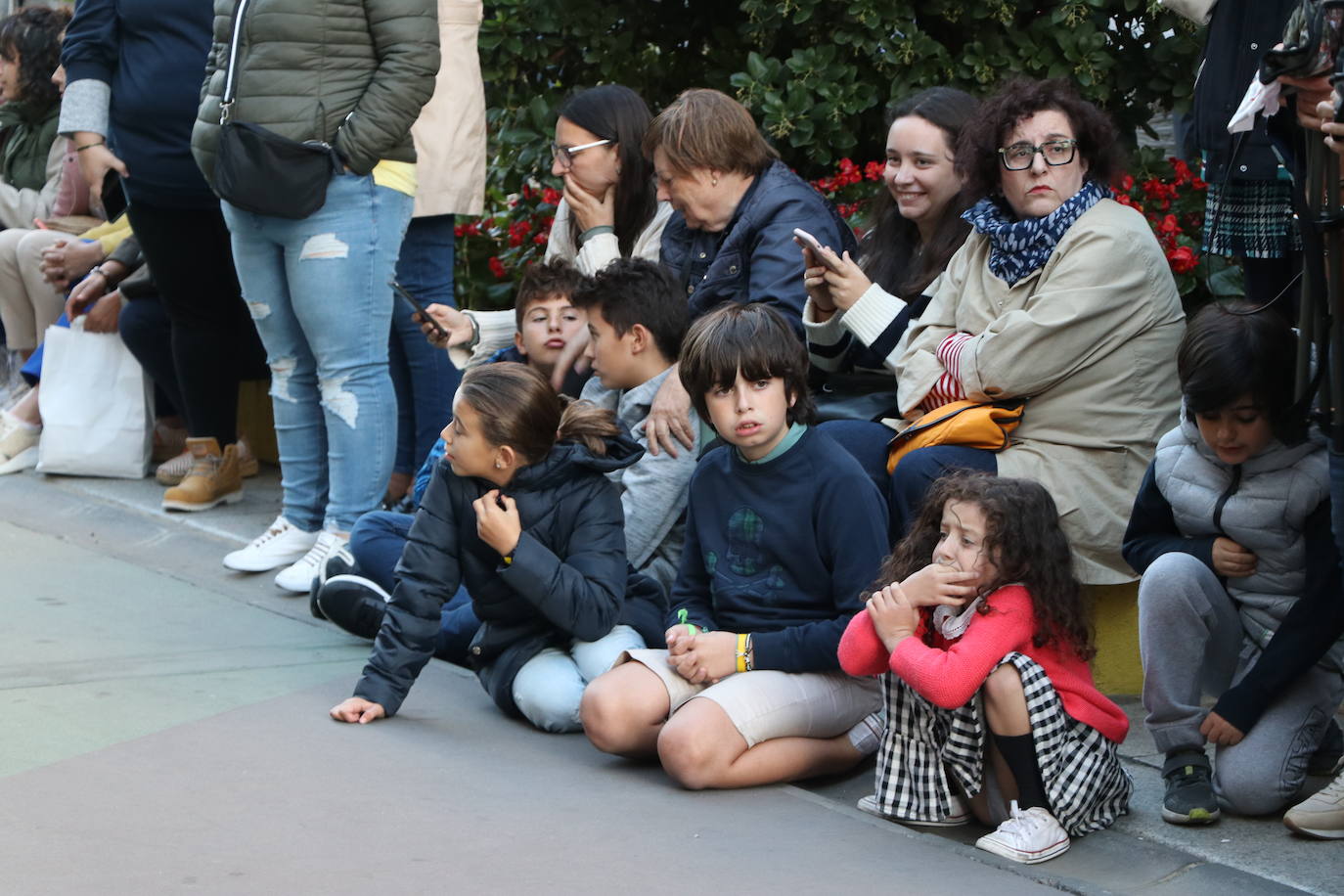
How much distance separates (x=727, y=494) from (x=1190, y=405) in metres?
0.98

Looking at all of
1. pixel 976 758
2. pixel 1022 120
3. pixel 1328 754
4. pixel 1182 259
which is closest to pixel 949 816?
pixel 976 758

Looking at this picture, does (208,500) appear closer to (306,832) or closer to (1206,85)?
(306,832)

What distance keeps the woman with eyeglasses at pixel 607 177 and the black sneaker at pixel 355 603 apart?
0.81 m

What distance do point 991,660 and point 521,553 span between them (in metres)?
1.11

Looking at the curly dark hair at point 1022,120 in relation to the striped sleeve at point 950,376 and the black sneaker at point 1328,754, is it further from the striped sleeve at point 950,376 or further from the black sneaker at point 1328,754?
the black sneaker at point 1328,754

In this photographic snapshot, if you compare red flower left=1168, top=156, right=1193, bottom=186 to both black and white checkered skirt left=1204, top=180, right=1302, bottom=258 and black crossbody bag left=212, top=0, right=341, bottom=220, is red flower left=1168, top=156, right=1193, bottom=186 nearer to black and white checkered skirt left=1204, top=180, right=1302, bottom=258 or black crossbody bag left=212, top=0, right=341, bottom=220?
black and white checkered skirt left=1204, top=180, right=1302, bottom=258

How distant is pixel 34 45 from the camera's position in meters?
7.01

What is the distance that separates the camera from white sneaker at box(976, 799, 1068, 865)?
3146 millimetres

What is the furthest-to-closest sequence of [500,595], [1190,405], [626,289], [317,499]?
[317,499], [626,289], [500,595], [1190,405]

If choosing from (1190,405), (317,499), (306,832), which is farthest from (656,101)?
(306,832)

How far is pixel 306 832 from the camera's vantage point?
3260 mm

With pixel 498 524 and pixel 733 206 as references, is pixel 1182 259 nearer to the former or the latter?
pixel 733 206

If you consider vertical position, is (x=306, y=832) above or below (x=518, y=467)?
below

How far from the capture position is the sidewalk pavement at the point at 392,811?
3055 millimetres
